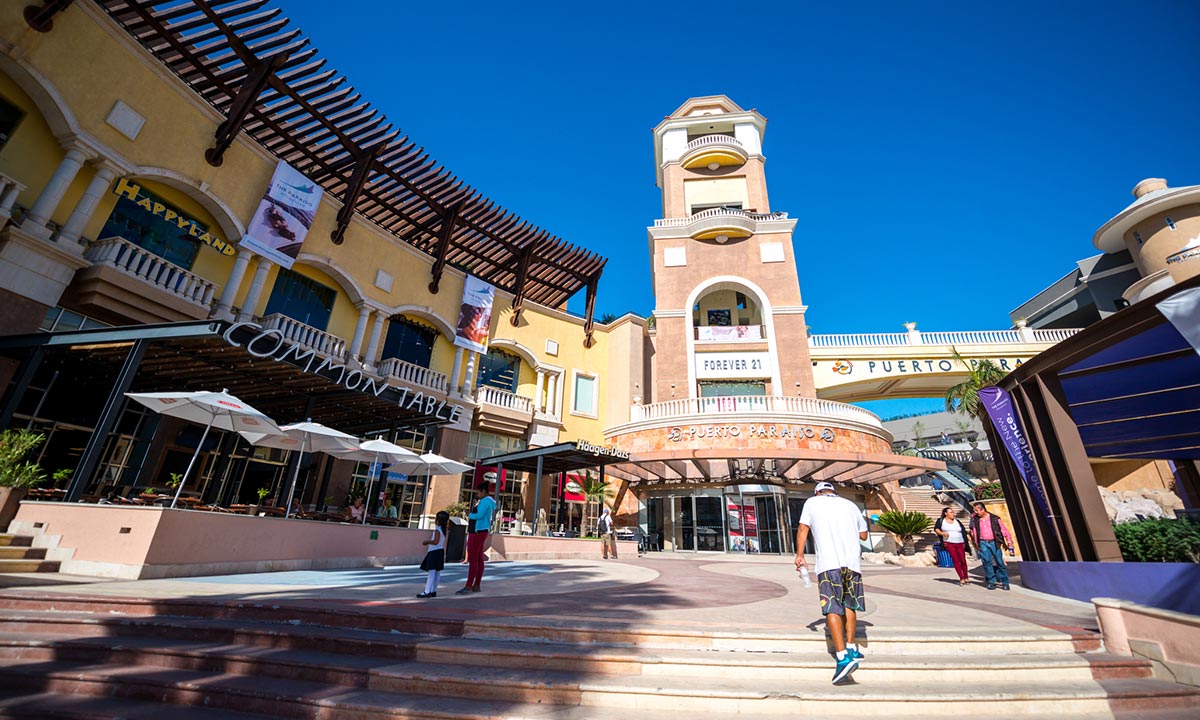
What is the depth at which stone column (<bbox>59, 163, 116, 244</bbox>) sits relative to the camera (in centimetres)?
1132

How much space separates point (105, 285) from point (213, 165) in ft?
17.4

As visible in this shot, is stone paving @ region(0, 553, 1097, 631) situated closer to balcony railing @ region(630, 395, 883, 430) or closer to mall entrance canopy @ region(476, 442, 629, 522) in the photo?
mall entrance canopy @ region(476, 442, 629, 522)

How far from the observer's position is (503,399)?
22047 mm

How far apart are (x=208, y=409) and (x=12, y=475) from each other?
264cm

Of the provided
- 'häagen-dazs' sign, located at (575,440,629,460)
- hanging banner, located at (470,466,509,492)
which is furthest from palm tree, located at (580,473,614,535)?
hanging banner, located at (470,466,509,492)

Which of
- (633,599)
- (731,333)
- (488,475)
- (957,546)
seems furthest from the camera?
(731,333)

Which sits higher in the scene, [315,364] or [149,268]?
[149,268]

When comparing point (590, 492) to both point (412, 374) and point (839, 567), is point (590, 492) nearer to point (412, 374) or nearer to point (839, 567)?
point (412, 374)

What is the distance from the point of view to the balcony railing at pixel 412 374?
60.4 ft

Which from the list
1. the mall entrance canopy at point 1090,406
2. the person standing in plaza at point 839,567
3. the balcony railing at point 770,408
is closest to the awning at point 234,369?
the person standing in plaza at point 839,567

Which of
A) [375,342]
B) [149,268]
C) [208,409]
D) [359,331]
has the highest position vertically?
[359,331]

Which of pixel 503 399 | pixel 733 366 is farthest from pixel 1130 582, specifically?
pixel 503 399

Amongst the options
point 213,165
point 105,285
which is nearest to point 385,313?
point 213,165

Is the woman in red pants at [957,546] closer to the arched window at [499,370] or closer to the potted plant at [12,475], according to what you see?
the potted plant at [12,475]
